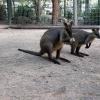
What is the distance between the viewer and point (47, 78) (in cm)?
586

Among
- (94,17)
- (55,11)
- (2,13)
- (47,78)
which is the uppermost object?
(55,11)

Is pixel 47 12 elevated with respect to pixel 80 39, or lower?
elevated

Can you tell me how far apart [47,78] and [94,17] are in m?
12.5

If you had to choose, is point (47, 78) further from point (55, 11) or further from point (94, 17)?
point (94, 17)

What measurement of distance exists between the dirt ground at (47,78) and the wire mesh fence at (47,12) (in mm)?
9746

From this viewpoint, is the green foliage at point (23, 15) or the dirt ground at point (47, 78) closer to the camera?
the dirt ground at point (47, 78)

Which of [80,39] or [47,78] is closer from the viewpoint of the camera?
[47,78]

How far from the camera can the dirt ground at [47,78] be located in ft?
16.2

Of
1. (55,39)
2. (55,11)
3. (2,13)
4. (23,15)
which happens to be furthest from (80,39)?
(2,13)

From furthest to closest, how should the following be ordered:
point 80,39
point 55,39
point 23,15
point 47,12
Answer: point 47,12, point 23,15, point 80,39, point 55,39

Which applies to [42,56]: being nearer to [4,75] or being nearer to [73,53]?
[73,53]

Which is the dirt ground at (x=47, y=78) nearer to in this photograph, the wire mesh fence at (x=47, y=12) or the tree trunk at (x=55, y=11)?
the tree trunk at (x=55, y=11)

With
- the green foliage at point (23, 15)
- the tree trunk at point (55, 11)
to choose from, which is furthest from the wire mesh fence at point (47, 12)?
the tree trunk at point (55, 11)

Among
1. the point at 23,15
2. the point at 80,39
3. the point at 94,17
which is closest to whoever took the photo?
the point at 80,39
